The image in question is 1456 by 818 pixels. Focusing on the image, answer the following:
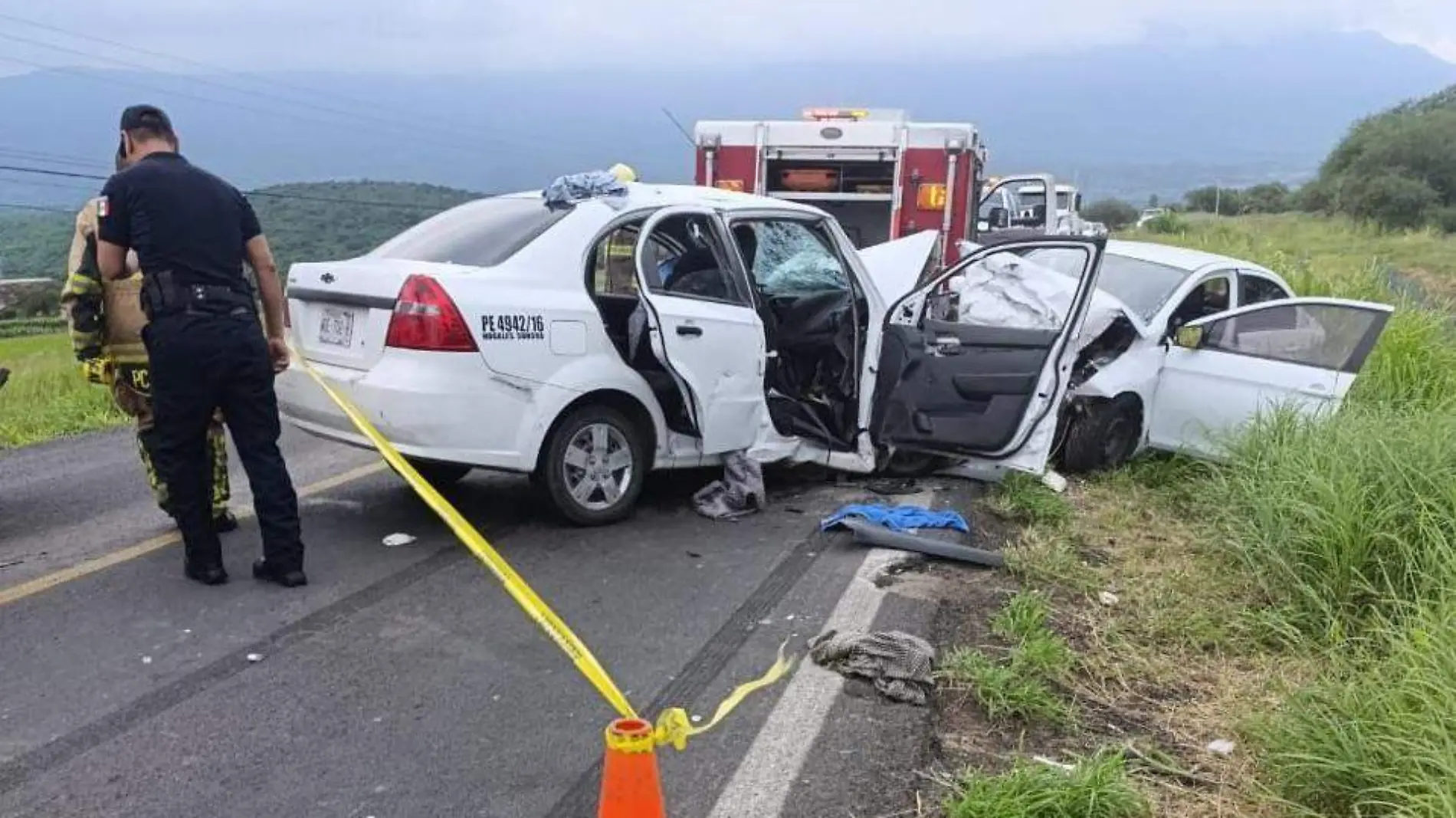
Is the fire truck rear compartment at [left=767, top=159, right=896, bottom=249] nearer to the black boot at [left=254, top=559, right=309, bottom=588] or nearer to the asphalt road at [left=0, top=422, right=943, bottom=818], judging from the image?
the asphalt road at [left=0, top=422, right=943, bottom=818]

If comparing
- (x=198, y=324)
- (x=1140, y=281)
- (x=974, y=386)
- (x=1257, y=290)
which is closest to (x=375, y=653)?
(x=198, y=324)

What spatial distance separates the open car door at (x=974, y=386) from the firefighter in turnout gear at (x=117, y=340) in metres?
3.29

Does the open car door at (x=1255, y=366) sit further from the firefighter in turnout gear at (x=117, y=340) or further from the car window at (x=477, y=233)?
the firefighter in turnout gear at (x=117, y=340)

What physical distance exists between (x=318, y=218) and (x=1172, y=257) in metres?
46.5

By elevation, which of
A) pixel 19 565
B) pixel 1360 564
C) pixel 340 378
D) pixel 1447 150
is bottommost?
pixel 19 565

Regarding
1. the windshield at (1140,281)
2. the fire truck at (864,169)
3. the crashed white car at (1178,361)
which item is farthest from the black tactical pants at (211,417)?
the fire truck at (864,169)

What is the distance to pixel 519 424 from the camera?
4.86m

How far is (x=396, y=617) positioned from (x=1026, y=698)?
227 centimetres

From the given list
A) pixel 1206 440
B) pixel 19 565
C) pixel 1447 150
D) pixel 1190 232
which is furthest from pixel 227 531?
pixel 1447 150

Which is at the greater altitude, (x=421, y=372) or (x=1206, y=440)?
(x=421, y=372)

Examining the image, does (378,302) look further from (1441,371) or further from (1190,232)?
(1190,232)

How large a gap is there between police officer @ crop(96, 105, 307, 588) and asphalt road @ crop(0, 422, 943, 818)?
0.98ft

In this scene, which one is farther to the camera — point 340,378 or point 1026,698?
point 340,378

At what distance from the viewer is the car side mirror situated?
672 cm
